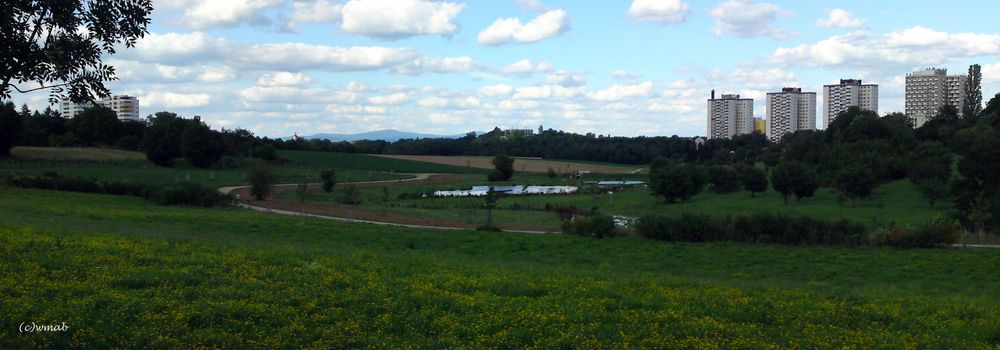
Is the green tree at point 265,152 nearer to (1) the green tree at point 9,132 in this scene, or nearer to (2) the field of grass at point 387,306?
(1) the green tree at point 9,132

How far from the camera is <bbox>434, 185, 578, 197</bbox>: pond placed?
87.8m

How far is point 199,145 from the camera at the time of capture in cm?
9606

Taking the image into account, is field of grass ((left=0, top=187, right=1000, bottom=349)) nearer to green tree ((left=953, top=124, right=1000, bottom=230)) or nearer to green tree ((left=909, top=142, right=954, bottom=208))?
green tree ((left=953, top=124, right=1000, bottom=230))

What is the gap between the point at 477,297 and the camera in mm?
13406

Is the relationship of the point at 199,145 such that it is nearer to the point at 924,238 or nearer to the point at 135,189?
the point at 135,189

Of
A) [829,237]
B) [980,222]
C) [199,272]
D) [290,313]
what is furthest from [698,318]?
[980,222]

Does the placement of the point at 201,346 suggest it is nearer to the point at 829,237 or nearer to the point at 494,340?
the point at 494,340

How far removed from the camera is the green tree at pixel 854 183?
6362 cm

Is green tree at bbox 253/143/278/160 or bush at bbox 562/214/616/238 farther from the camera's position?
green tree at bbox 253/143/278/160

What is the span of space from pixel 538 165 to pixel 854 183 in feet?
245

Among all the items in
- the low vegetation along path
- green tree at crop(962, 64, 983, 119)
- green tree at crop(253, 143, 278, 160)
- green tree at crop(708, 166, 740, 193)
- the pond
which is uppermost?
green tree at crop(962, 64, 983, 119)

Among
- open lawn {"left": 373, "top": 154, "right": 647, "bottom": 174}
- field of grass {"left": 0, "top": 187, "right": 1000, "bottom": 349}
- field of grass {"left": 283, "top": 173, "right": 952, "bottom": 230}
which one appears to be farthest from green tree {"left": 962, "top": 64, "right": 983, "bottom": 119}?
field of grass {"left": 0, "top": 187, "right": 1000, "bottom": 349}

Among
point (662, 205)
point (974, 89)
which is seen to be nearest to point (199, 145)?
point (662, 205)

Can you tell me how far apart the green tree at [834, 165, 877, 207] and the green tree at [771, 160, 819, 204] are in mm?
3686
